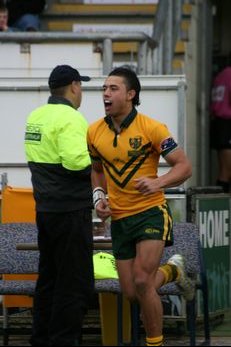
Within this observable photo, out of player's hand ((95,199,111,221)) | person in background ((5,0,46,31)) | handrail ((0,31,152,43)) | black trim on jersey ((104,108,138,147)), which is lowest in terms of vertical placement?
player's hand ((95,199,111,221))

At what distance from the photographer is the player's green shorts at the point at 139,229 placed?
7.44 m

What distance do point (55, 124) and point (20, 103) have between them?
2.15 metres

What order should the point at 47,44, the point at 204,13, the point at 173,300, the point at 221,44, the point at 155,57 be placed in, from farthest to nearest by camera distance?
the point at 221,44 < the point at 204,13 < the point at 155,57 < the point at 47,44 < the point at 173,300

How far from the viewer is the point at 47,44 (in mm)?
11070

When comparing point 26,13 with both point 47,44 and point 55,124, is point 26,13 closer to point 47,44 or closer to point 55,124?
point 47,44

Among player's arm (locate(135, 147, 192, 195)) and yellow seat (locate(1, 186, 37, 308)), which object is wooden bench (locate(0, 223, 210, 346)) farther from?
player's arm (locate(135, 147, 192, 195))

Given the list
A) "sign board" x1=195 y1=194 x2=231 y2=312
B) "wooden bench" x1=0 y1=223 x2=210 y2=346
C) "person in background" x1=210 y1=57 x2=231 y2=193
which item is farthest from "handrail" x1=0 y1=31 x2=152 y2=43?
"person in background" x1=210 y1=57 x2=231 y2=193

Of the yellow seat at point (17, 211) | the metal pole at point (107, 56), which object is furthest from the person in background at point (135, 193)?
the metal pole at point (107, 56)

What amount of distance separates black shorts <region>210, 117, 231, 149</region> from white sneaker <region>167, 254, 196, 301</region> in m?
5.65

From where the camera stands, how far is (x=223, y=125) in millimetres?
13578

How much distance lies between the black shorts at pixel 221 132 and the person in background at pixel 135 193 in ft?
19.8

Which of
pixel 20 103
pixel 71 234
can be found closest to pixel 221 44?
pixel 20 103

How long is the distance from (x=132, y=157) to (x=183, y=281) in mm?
1017

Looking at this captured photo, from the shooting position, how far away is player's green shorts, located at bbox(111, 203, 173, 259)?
744 centimetres
